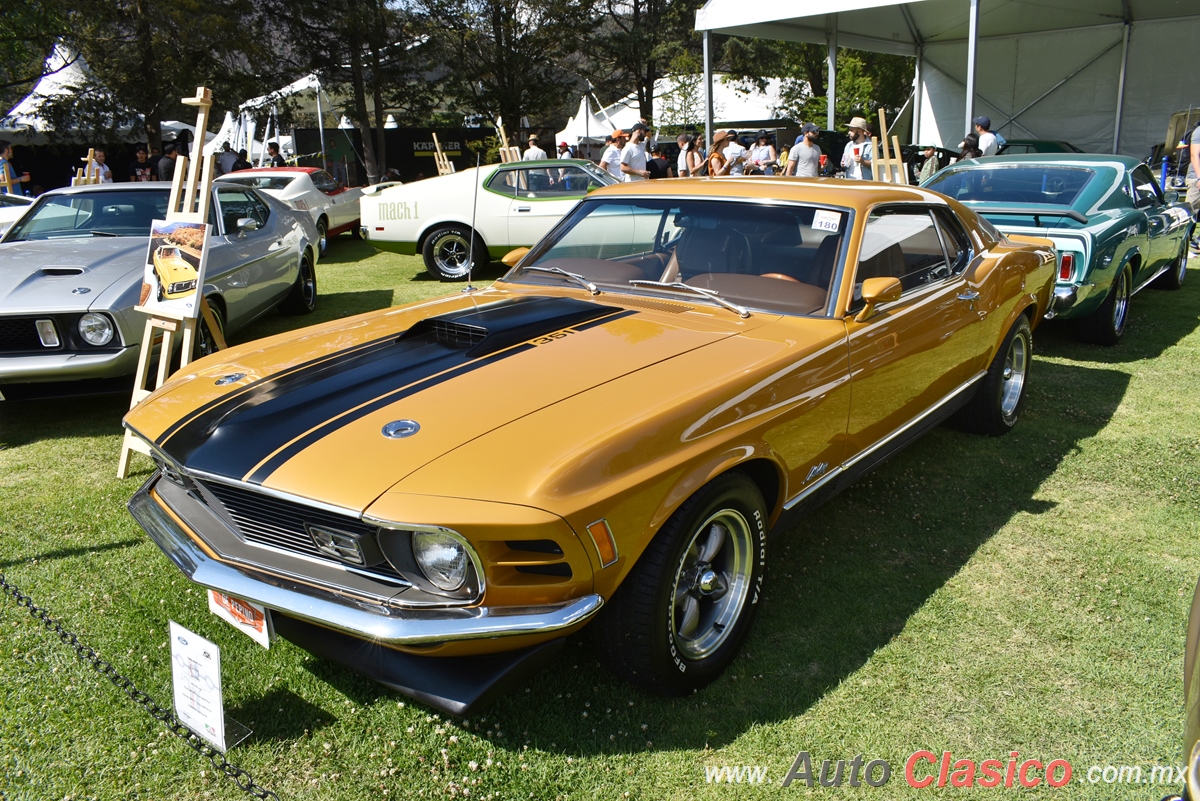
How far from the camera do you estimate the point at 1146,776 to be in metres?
2.34

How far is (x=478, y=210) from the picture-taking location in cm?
1024

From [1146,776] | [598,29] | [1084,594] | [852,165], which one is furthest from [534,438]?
[598,29]

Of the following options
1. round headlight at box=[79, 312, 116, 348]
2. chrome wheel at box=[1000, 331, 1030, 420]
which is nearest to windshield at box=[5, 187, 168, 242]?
round headlight at box=[79, 312, 116, 348]

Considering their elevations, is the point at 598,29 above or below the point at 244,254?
above

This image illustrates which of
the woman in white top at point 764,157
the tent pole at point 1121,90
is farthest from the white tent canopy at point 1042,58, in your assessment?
the woman in white top at point 764,157

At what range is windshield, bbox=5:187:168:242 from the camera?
6.35 m

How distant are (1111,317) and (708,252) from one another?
4635 mm

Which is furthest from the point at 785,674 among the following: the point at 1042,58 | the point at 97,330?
the point at 1042,58

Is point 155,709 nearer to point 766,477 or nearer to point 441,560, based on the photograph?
point 441,560

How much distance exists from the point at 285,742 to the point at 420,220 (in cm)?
865

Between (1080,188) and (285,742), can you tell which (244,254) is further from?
(1080,188)

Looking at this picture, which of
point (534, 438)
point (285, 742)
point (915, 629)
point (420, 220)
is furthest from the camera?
point (420, 220)

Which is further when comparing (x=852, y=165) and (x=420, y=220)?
(x=852, y=165)

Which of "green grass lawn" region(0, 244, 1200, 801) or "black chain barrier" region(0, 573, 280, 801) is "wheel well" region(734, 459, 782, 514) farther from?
"black chain barrier" region(0, 573, 280, 801)
